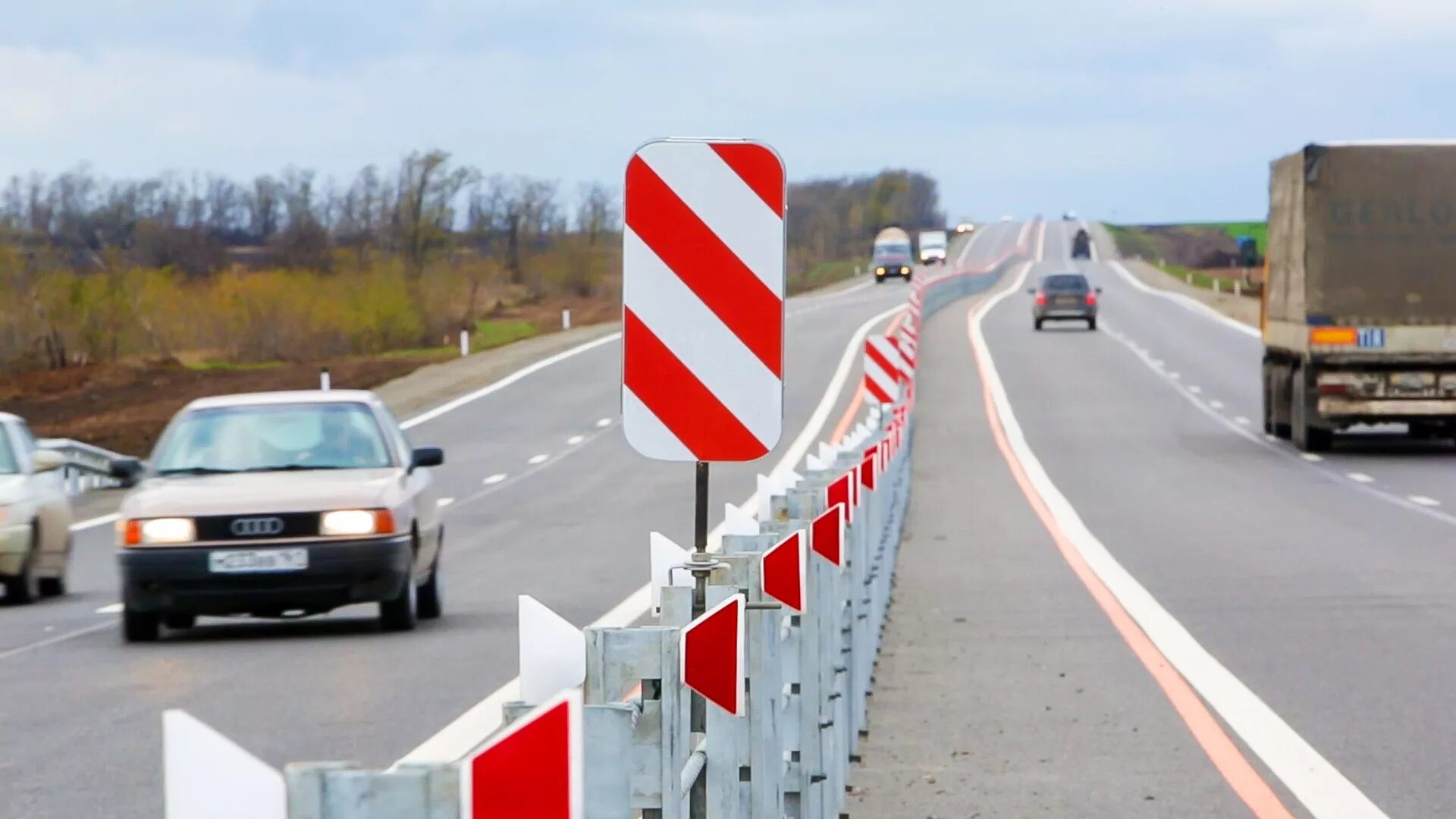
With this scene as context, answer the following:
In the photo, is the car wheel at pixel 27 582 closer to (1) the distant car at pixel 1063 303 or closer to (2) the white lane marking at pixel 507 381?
(2) the white lane marking at pixel 507 381

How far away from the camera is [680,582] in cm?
637

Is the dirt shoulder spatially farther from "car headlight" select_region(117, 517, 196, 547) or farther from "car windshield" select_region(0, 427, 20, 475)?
"car headlight" select_region(117, 517, 196, 547)

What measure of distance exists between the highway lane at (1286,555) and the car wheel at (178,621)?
19.8 ft

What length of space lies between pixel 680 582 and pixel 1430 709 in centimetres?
522

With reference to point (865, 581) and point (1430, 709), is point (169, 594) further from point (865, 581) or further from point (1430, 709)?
point (1430, 709)

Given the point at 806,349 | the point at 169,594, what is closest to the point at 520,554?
the point at 169,594

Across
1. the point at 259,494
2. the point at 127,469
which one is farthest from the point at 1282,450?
the point at 259,494

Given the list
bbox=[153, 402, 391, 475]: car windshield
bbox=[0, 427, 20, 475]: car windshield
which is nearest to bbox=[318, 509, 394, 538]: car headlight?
bbox=[153, 402, 391, 475]: car windshield

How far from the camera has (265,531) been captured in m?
13.7

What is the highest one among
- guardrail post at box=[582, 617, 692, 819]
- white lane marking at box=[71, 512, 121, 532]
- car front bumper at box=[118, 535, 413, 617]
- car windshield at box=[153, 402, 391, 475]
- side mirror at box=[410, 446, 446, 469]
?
guardrail post at box=[582, 617, 692, 819]

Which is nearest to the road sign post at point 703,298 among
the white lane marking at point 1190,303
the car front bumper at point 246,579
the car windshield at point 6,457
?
the car front bumper at point 246,579

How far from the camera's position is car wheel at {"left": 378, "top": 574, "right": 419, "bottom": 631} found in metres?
14.3

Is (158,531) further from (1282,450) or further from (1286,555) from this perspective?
(1282,450)

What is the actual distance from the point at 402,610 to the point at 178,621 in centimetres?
162
